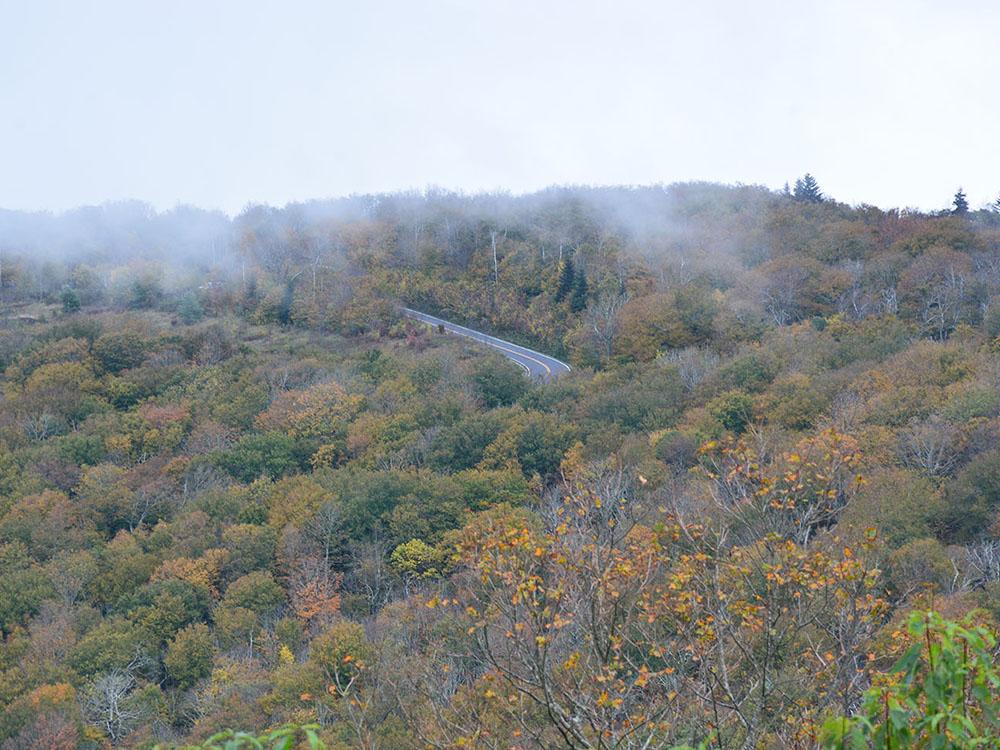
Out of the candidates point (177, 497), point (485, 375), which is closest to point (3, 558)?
point (177, 497)

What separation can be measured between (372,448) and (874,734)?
4015 cm

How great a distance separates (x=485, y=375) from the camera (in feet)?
157

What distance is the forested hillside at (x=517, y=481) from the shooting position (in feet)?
25.0

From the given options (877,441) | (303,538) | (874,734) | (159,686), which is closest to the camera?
(874,734)

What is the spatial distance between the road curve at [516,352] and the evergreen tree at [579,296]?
446 cm

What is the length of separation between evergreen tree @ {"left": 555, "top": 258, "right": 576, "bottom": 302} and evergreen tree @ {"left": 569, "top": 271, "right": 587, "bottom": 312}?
48 cm

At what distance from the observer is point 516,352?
2248 inches

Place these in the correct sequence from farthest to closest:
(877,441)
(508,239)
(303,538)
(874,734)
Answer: (508,239) < (303,538) < (877,441) < (874,734)

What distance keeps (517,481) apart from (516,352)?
21.0 m

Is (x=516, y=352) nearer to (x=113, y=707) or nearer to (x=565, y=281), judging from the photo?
(x=565, y=281)

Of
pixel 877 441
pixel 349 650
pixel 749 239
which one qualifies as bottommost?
pixel 349 650

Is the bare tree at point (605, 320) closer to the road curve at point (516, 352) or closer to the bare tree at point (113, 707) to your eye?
the road curve at point (516, 352)

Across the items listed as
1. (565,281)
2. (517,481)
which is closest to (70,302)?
(565,281)

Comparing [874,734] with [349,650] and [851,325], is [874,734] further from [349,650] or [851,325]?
[851,325]
